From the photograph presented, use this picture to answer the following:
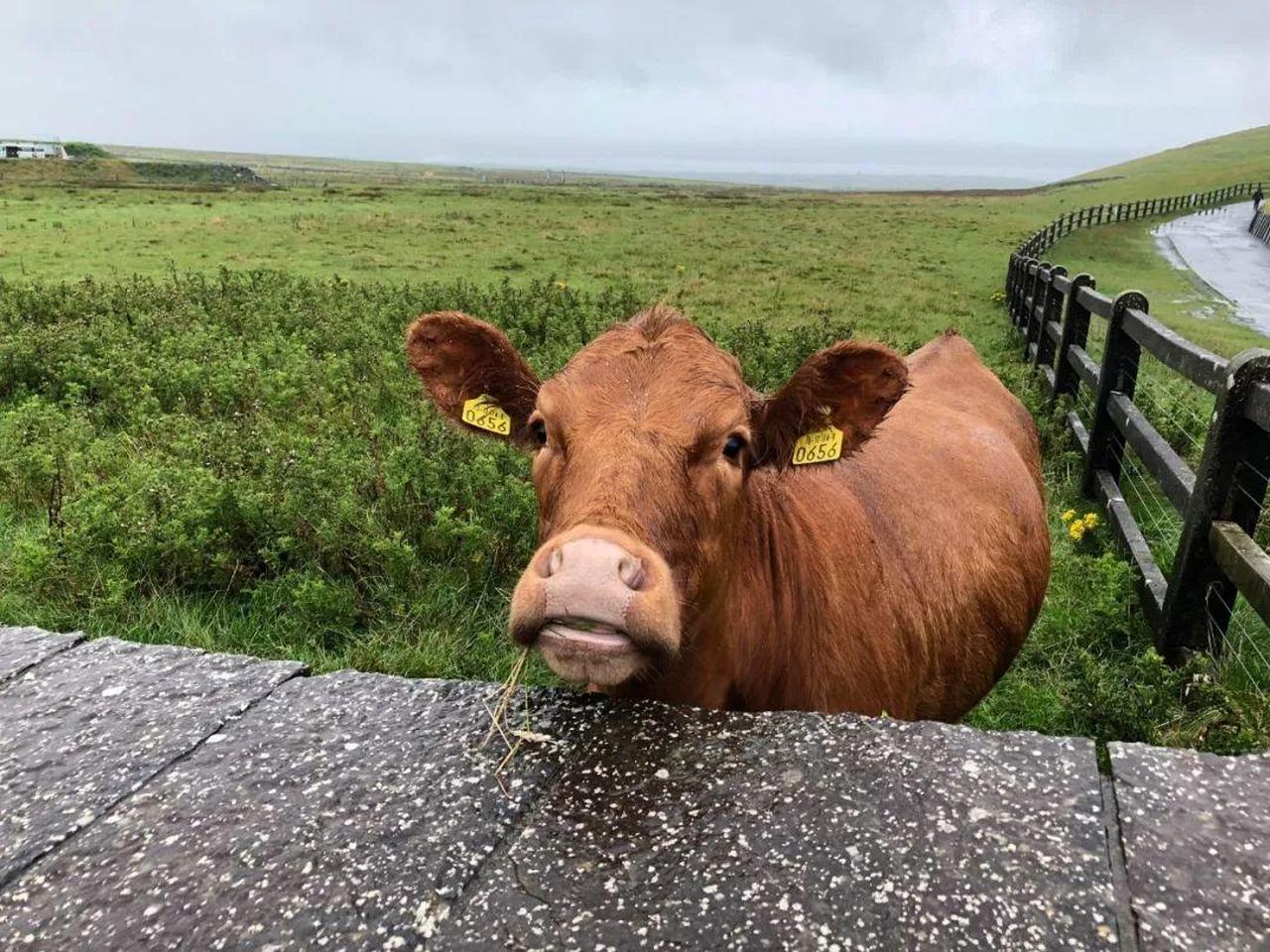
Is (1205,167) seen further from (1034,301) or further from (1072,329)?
(1072,329)

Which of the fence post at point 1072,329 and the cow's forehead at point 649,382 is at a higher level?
the cow's forehead at point 649,382

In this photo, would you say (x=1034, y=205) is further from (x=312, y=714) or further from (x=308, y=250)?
(x=312, y=714)

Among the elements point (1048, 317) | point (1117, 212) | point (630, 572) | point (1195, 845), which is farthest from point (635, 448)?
point (1117, 212)

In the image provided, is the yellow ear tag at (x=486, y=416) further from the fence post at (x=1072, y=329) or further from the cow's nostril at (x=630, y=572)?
the fence post at (x=1072, y=329)

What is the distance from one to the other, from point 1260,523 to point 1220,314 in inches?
689

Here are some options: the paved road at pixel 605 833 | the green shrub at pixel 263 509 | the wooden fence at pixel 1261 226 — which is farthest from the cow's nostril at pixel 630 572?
the wooden fence at pixel 1261 226

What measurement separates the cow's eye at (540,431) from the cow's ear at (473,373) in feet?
0.90

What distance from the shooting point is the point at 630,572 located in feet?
6.72

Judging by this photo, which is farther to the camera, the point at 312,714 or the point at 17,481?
the point at 17,481

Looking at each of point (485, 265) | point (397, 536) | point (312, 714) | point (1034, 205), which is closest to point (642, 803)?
point (312, 714)

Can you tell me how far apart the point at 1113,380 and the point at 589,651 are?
5.98 metres

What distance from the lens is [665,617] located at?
204cm

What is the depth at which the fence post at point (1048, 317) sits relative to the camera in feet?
34.3

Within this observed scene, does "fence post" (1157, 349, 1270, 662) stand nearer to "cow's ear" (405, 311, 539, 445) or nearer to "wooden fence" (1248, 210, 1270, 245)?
"cow's ear" (405, 311, 539, 445)
